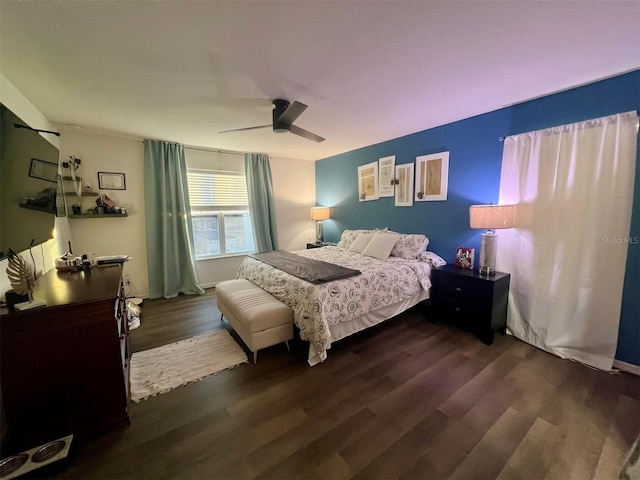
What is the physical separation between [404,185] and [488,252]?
150 cm

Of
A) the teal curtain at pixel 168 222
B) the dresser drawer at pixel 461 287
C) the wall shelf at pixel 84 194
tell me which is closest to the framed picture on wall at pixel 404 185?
the dresser drawer at pixel 461 287

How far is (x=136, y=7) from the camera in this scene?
1247 mm

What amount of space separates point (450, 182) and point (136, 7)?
3.25m

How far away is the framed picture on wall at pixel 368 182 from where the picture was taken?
407 centimetres

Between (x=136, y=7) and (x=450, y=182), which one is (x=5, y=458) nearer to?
(x=136, y=7)

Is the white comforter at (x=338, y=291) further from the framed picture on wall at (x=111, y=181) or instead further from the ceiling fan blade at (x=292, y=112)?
the framed picture on wall at (x=111, y=181)

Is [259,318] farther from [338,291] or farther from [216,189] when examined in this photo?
[216,189]

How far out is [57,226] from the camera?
9.02 feet

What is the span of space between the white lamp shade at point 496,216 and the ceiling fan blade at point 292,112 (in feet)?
6.62

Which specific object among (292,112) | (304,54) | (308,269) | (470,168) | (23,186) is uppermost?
(304,54)

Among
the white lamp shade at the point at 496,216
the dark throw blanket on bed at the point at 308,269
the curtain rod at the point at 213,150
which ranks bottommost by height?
the dark throw blanket on bed at the point at 308,269

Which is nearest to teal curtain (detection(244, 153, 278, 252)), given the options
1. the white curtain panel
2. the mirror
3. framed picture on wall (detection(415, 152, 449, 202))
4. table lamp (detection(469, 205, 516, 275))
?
framed picture on wall (detection(415, 152, 449, 202))

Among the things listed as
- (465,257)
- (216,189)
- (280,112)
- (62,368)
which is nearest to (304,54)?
(280,112)

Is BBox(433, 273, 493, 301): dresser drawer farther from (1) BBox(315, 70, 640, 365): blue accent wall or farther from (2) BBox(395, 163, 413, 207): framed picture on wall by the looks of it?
(2) BBox(395, 163, 413, 207): framed picture on wall
